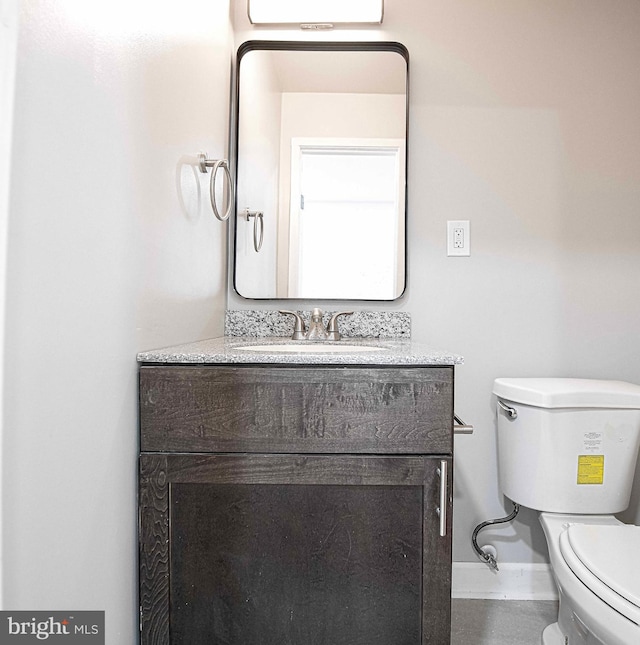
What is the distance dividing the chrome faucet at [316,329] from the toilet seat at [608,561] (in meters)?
0.80

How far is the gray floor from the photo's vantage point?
1.49 meters

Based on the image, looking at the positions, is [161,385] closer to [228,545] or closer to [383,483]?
Result: [228,545]

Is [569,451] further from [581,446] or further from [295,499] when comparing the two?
[295,499]

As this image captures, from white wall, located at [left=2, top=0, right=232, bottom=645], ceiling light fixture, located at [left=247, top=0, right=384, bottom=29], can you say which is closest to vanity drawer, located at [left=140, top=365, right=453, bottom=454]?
white wall, located at [left=2, top=0, right=232, bottom=645]

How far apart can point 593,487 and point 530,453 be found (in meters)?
0.19

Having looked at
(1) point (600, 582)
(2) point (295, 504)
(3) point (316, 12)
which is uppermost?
(3) point (316, 12)

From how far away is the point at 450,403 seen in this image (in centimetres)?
105

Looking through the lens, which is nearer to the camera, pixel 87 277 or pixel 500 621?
pixel 87 277

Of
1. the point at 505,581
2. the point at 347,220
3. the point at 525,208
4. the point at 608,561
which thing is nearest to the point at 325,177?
the point at 347,220

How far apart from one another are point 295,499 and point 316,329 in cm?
66

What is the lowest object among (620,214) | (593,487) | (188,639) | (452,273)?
(188,639)

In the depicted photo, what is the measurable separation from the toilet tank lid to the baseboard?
581mm

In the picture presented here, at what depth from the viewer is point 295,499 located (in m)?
1.06

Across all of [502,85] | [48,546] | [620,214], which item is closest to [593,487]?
[620,214]
